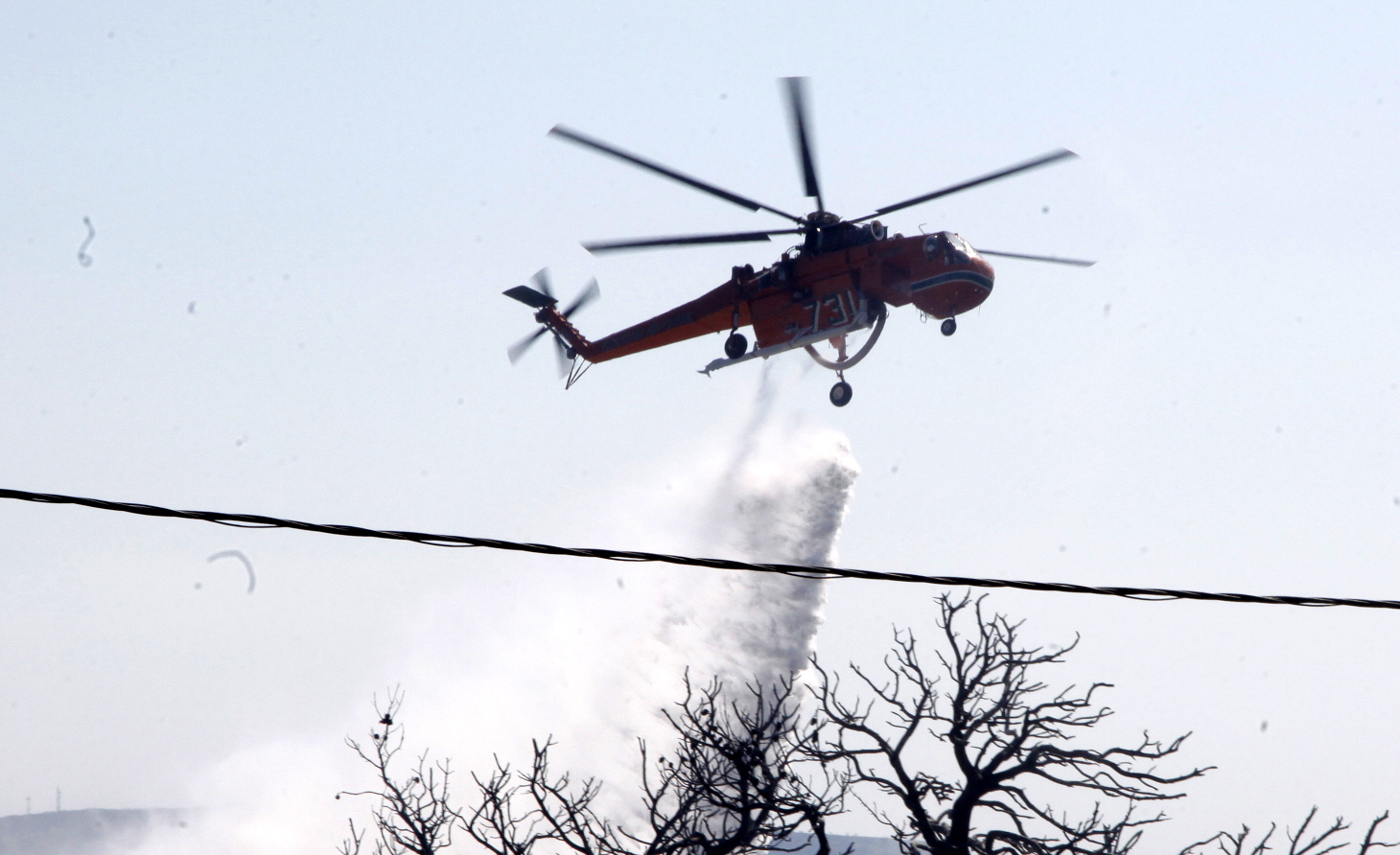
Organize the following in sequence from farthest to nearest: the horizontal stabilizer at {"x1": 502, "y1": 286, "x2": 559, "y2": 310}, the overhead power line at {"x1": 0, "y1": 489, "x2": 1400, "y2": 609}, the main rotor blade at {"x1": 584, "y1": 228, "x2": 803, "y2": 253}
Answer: the horizontal stabilizer at {"x1": 502, "y1": 286, "x2": 559, "y2": 310} → the main rotor blade at {"x1": 584, "y1": 228, "x2": 803, "y2": 253} → the overhead power line at {"x1": 0, "y1": 489, "x2": 1400, "y2": 609}

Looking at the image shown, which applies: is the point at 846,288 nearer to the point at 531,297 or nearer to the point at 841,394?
the point at 841,394

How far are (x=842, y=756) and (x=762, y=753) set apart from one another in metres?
1.80

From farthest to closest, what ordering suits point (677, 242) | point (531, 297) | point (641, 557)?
point (531, 297)
point (677, 242)
point (641, 557)

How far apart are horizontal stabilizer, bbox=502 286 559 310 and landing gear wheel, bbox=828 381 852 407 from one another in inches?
458

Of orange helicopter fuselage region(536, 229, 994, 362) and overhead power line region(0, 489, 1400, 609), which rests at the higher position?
orange helicopter fuselage region(536, 229, 994, 362)

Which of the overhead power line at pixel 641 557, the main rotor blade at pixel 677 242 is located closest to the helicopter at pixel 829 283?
the main rotor blade at pixel 677 242

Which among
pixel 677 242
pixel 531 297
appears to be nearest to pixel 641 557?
pixel 677 242

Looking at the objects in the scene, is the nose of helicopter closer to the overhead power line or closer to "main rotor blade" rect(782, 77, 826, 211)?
"main rotor blade" rect(782, 77, 826, 211)

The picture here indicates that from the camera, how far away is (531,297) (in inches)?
1763

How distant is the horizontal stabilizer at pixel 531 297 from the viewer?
44.5 metres

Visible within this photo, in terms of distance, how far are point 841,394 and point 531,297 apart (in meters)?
12.6

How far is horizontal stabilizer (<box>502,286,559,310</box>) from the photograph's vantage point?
146 ft

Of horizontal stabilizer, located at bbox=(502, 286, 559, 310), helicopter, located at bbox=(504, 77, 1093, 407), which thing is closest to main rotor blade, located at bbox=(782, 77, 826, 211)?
helicopter, located at bbox=(504, 77, 1093, 407)

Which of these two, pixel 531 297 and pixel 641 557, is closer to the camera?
pixel 641 557
